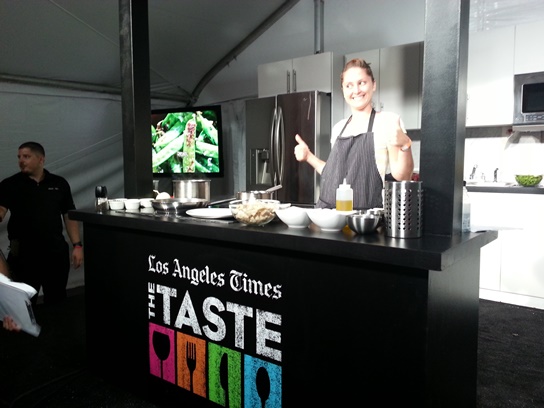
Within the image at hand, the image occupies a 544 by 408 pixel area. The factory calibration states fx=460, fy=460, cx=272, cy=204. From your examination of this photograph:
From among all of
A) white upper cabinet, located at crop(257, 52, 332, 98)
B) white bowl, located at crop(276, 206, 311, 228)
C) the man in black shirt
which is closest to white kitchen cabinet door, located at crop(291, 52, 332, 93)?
white upper cabinet, located at crop(257, 52, 332, 98)

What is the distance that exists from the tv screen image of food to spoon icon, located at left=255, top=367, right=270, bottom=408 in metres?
3.68

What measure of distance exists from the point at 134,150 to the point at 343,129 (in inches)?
54.0

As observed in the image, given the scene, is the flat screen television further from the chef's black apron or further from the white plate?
the white plate

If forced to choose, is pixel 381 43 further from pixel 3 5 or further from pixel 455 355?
pixel 455 355

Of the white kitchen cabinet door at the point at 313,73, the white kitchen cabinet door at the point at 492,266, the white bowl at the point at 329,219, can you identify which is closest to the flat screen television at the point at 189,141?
the white kitchen cabinet door at the point at 313,73

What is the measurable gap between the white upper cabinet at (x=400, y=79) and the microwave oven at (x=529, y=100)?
0.80 metres

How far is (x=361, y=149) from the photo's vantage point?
2900 millimetres

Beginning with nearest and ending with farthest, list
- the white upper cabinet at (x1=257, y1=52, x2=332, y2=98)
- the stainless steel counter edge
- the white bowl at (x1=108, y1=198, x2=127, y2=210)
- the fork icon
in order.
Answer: the stainless steel counter edge → the fork icon → the white bowl at (x1=108, y1=198, x2=127, y2=210) → the white upper cabinet at (x1=257, y1=52, x2=332, y2=98)

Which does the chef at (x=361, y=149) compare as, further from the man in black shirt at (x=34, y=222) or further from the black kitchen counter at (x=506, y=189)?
the man in black shirt at (x=34, y=222)

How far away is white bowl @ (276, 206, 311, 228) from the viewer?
1.79 metres

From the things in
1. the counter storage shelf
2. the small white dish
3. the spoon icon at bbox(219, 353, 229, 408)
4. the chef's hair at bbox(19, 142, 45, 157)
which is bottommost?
the spoon icon at bbox(219, 353, 229, 408)

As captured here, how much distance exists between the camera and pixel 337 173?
117 inches

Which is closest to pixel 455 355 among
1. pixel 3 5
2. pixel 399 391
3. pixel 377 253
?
pixel 399 391

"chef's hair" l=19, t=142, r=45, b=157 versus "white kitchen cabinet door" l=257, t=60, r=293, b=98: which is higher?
"white kitchen cabinet door" l=257, t=60, r=293, b=98
